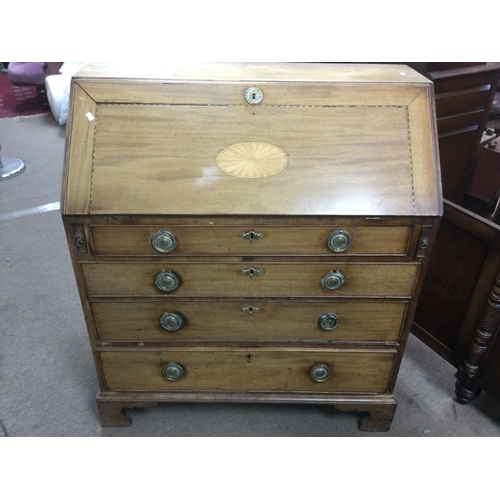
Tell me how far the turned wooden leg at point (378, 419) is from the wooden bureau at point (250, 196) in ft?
1.25

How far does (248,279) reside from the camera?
57.2 inches

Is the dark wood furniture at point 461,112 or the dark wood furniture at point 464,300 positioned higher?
the dark wood furniture at point 461,112

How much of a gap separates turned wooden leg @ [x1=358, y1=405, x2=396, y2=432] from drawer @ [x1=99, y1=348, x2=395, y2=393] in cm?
10

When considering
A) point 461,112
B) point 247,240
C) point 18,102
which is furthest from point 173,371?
point 18,102

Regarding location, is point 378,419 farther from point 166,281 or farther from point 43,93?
point 43,93

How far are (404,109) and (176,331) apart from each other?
1.03 m

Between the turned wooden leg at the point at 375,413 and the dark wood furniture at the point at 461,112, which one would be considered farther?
the dark wood furniture at the point at 461,112

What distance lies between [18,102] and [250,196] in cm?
472

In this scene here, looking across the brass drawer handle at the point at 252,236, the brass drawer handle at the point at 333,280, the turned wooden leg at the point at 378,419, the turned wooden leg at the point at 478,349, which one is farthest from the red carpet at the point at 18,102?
the turned wooden leg at the point at 478,349

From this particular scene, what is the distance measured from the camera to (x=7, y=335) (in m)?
2.27

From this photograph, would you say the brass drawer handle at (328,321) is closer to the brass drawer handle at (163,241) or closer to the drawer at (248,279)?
the drawer at (248,279)

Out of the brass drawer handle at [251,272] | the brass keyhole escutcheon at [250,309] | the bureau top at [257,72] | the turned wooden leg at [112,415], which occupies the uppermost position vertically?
the bureau top at [257,72]

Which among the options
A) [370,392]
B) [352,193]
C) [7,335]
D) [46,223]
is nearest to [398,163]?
[352,193]

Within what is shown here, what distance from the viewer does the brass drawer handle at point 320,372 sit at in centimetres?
167
